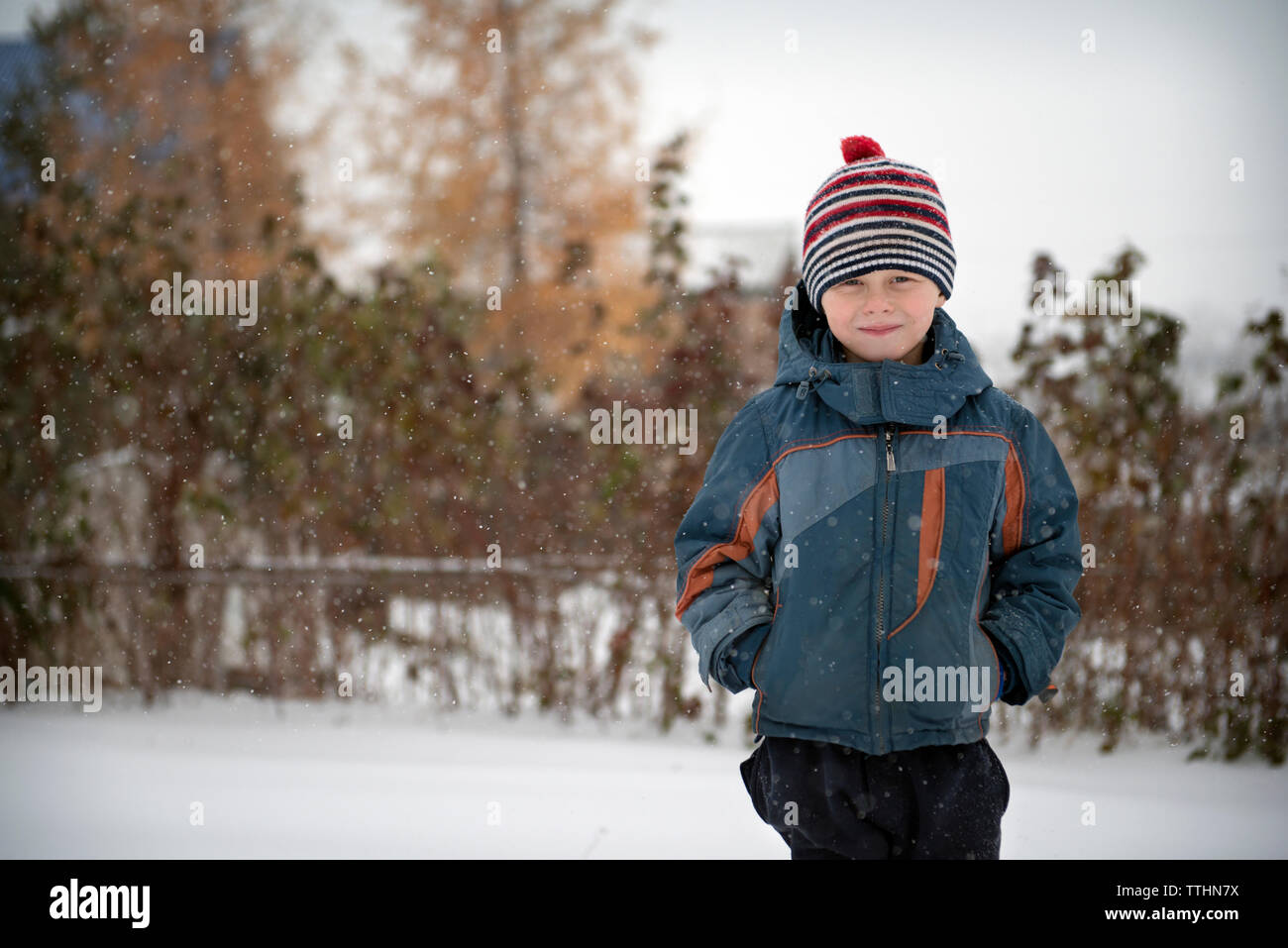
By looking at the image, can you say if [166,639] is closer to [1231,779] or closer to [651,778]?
[651,778]

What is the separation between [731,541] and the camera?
1782mm

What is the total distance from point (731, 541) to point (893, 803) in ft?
1.79

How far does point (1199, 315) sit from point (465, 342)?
339cm

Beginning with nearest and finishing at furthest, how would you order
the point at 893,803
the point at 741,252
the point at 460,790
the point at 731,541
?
the point at 893,803, the point at 731,541, the point at 460,790, the point at 741,252

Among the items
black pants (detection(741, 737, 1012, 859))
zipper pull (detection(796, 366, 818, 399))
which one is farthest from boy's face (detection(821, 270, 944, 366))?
black pants (detection(741, 737, 1012, 859))

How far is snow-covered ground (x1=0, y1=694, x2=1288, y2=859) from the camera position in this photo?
3277 millimetres

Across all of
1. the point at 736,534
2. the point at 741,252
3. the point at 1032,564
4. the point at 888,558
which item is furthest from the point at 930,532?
the point at 741,252

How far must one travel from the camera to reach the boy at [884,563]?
1.66 m

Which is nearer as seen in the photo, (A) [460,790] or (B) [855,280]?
(B) [855,280]

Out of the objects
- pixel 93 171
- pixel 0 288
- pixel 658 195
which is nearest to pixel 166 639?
pixel 0 288

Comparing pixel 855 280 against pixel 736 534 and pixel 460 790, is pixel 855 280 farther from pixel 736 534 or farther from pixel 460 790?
pixel 460 790

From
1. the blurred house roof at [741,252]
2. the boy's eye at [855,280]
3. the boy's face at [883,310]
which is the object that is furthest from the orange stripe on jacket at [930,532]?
the blurred house roof at [741,252]

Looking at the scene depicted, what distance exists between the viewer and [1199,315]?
414cm

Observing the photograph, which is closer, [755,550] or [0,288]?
[755,550]
